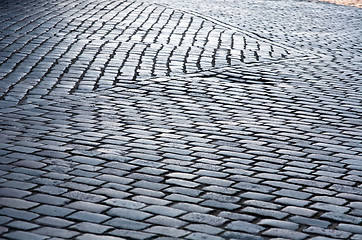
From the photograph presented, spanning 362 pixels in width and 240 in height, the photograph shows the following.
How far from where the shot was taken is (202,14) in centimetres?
1600

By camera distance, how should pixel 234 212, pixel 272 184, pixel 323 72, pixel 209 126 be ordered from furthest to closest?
1. pixel 323 72
2. pixel 209 126
3. pixel 272 184
4. pixel 234 212

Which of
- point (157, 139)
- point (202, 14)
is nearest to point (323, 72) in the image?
point (157, 139)

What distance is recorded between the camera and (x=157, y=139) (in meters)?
6.16

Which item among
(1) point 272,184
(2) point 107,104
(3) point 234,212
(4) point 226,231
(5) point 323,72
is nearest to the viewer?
(4) point 226,231

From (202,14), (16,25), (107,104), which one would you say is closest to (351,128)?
(107,104)

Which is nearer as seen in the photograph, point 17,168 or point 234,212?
point 234,212

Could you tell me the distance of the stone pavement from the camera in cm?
439

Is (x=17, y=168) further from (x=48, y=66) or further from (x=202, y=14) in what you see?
(x=202, y=14)

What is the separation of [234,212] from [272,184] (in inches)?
27.6

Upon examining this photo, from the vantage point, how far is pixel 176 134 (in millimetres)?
6348

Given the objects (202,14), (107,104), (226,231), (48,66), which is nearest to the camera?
(226,231)

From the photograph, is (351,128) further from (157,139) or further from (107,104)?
(107,104)

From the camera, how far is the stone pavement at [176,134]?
14.4 ft

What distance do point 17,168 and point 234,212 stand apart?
180 centimetres
